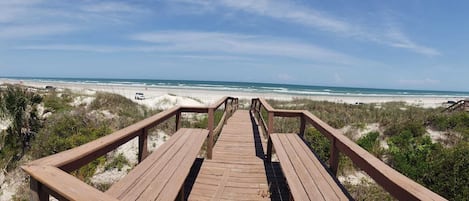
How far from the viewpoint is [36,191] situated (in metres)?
1.86

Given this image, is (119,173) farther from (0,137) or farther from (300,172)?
(300,172)

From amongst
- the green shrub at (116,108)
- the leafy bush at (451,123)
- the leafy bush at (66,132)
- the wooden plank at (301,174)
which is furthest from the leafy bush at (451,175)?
the green shrub at (116,108)

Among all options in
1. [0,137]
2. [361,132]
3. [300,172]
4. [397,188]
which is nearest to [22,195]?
[0,137]

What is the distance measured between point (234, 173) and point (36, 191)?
11.8 ft

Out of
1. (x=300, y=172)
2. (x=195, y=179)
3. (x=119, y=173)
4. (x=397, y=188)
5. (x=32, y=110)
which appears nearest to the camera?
(x=397, y=188)

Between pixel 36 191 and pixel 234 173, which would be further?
pixel 234 173

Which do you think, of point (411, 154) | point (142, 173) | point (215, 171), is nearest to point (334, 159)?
point (215, 171)

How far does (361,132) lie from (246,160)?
680 centimetres

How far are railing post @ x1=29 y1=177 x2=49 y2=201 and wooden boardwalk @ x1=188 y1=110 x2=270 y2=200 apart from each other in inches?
97.9

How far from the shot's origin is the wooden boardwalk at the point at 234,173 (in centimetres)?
434

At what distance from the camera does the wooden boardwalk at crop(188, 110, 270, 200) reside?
14.2ft

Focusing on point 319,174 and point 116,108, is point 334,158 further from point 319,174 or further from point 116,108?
point 116,108

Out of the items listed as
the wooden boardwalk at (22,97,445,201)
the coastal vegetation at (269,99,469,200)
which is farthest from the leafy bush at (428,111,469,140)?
the wooden boardwalk at (22,97,445,201)

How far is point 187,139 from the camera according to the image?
16.8 feet
